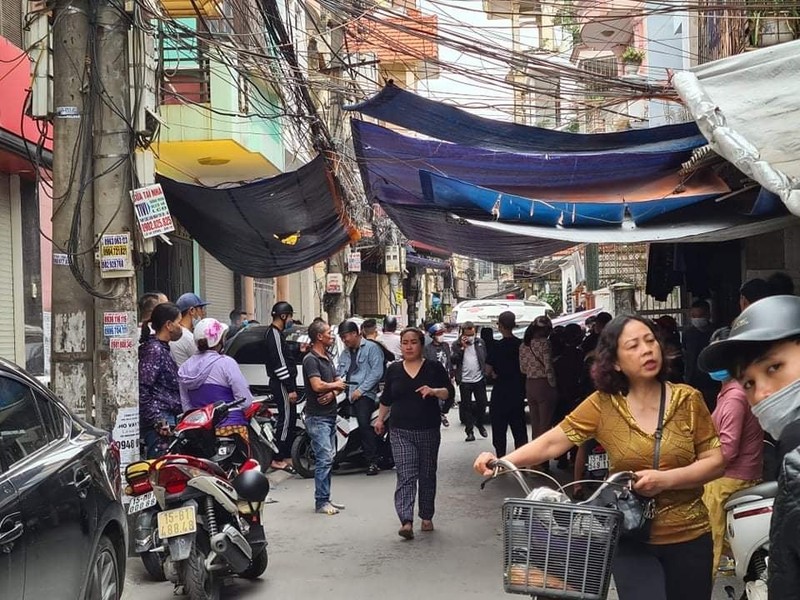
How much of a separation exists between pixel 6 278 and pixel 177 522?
6.33 metres

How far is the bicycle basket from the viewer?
274cm

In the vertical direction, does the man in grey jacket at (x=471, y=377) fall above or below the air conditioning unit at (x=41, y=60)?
below

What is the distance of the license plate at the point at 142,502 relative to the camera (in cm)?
533

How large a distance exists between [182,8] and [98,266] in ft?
24.0

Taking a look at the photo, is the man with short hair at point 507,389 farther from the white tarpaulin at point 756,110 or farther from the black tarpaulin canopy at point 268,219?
the white tarpaulin at point 756,110

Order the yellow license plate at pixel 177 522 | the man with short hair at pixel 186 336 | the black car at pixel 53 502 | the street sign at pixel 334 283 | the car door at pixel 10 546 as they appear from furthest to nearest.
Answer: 1. the street sign at pixel 334 283
2. the man with short hair at pixel 186 336
3. the yellow license plate at pixel 177 522
4. the black car at pixel 53 502
5. the car door at pixel 10 546

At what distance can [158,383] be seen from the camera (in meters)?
6.88

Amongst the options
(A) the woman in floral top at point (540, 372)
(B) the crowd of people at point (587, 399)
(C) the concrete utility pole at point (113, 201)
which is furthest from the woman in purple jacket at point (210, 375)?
(A) the woman in floral top at point (540, 372)

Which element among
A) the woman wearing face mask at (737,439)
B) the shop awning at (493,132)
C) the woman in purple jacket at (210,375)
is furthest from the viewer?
the shop awning at (493,132)

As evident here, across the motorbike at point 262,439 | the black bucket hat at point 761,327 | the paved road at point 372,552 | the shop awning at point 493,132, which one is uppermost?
the shop awning at point 493,132

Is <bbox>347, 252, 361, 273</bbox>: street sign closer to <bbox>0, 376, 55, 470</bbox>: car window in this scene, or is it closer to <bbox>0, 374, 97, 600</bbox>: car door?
<bbox>0, 374, 97, 600</bbox>: car door

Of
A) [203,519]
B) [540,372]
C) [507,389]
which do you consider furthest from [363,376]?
[203,519]

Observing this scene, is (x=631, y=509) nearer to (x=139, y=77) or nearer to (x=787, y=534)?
(x=787, y=534)

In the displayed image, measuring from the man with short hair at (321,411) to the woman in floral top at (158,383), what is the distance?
59.1 inches
